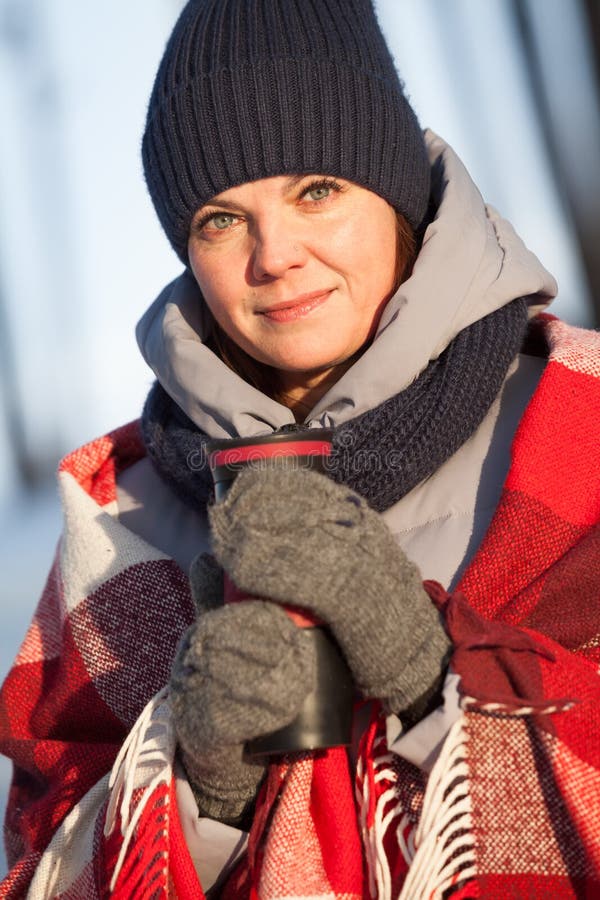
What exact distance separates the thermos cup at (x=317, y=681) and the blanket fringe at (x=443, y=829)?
0.38 feet

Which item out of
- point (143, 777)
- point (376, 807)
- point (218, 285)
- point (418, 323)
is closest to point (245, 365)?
point (218, 285)

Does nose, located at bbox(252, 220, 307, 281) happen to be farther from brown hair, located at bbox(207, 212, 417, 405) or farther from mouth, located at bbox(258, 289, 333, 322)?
brown hair, located at bbox(207, 212, 417, 405)

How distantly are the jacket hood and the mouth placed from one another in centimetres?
11

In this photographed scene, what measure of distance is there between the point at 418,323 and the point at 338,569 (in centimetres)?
59

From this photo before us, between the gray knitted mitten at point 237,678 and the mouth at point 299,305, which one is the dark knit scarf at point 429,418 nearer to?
the mouth at point 299,305

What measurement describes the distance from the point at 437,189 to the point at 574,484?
0.69 metres

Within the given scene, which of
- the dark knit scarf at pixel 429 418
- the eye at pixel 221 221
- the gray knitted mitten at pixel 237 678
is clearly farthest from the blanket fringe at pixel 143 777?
the eye at pixel 221 221

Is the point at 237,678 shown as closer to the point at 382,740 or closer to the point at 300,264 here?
the point at 382,740

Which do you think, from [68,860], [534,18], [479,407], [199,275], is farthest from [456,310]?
[534,18]

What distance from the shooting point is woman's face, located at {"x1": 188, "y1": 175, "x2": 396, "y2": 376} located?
67.6 inches

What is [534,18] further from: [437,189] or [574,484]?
[574,484]

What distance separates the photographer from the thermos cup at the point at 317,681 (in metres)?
1.21

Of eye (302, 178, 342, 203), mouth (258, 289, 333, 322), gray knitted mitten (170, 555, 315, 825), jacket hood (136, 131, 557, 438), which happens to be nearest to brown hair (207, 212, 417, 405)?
jacket hood (136, 131, 557, 438)

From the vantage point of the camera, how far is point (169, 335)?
6.42 feet
